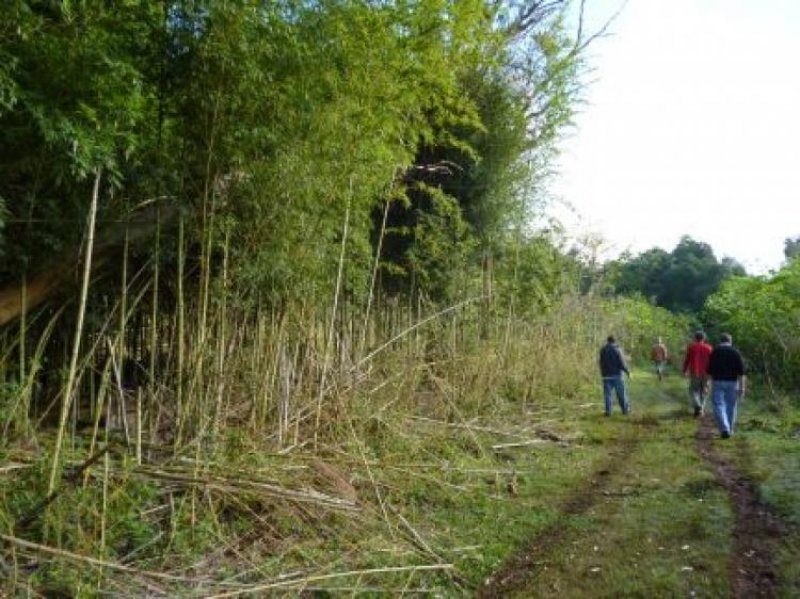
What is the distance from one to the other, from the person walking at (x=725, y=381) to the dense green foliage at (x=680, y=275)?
2660cm

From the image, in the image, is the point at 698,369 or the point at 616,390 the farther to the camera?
the point at 698,369

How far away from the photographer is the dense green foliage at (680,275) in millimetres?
36406

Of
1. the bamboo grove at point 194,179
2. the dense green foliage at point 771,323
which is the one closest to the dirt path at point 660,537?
the bamboo grove at point 194,179

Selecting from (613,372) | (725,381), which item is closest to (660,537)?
(725,381)

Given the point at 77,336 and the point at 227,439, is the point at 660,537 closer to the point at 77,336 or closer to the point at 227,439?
the point at 227,439

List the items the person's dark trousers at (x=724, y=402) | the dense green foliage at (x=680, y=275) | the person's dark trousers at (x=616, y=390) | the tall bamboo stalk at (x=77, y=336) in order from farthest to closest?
the dense green foliage at (x=680, y=275) → the person's dark trousers at (x=616, y=390) → the person's dark trousers at (x=724, y=402) → the tall bamboo stalk at (x=77, y=336)

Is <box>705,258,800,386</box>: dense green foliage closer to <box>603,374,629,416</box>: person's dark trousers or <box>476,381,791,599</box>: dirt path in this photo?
<box>603,374,629,416</box>: person's dark trousers

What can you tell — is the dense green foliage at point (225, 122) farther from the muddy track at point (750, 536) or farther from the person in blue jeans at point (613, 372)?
the person in blue jeans at point (613, 372)

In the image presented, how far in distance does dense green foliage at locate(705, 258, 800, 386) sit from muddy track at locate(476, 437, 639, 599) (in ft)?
28.8

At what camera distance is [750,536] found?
4.63 metres

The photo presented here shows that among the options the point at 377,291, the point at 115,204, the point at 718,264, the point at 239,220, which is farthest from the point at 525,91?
the point at 718,264

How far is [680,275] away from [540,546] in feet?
120

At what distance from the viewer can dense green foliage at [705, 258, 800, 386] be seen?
13.6 meters

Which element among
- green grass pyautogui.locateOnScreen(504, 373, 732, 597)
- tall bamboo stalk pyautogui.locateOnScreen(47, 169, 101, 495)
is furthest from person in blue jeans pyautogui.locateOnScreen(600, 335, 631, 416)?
tall bamboo stalk pyautogui.locateOnScreen(47, 169, 101, 495)
